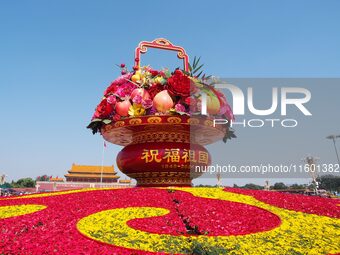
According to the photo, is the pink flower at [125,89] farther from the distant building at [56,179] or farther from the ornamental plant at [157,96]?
the distant building at [56,179]

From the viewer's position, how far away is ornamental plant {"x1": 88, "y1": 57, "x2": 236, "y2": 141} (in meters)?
8.77

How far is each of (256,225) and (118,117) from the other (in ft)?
18.2

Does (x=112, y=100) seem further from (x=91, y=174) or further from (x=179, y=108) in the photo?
(x=91, y=174)

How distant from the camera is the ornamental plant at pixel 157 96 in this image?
877 cm

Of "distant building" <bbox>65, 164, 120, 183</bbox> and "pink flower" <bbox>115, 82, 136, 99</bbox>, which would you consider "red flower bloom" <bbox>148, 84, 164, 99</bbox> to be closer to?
"pink flower" <bbox>115, 82, 136, 99</bbox>

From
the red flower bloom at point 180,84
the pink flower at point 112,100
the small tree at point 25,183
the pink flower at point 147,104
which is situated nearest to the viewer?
the red flower bloom at point 180,84

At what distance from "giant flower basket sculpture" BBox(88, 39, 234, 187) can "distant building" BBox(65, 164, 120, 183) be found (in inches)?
1797

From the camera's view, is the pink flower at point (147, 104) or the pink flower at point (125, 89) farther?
the pink flower at point (125, 89)

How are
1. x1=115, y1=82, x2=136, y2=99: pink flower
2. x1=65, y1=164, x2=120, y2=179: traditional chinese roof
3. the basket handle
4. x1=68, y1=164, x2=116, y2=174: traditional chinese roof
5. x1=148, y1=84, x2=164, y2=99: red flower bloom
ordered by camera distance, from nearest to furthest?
x1=148, y1=84, x2=164, y2=99: red flower bloom → x1=115, y1=82, x2=136, y2=99: pink flower → the basket handle → x1=65, y1=164, x2=120, y2=179: traditional chinese roof → x1=68, y1=164, x2=116, y2=174: traditional chinese roof

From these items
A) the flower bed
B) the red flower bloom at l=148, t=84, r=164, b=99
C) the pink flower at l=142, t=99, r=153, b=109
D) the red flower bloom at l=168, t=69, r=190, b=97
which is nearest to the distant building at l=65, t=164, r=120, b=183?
the red flower bloom at l=148, t=84, r=164, b=99

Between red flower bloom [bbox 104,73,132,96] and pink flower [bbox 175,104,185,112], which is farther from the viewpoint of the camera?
red flower bloom [bbox 104,73,132,96]

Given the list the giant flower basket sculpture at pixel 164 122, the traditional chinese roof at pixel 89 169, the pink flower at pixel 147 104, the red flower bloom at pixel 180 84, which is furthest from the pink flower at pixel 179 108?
the traditional chinese roof at pixel 89 169

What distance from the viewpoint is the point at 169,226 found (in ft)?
15.1

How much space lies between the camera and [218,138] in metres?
10.4
